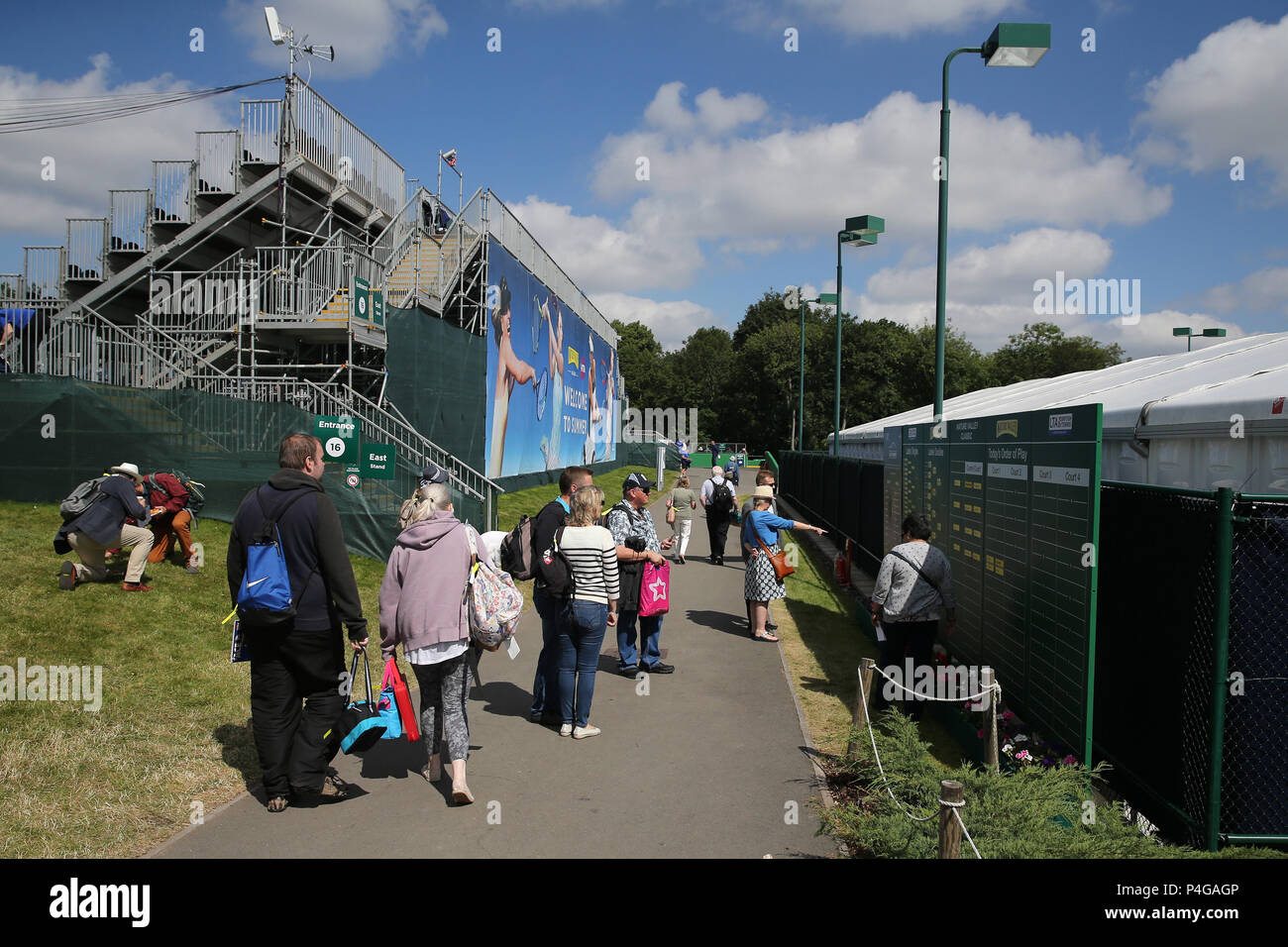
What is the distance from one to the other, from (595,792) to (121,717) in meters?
3.54

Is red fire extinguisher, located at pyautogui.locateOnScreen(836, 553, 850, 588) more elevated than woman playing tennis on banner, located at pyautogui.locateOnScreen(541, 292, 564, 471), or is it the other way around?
woman playing tennis on banner, located at pyautogui.locateOnScreen(541, 292, 564, 471)

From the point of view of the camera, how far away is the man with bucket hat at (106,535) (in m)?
8.86

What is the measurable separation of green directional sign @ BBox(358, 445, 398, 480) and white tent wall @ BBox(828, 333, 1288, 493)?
916cm

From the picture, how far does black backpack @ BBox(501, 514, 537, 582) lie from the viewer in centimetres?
663

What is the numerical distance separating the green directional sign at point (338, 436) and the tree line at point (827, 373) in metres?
58.9

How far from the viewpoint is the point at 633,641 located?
8797 mm

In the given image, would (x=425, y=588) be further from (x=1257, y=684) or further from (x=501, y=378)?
(x=501, y=378)

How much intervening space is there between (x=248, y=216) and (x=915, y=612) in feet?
58.8

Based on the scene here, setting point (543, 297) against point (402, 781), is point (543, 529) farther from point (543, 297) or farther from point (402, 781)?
point (543, 297)

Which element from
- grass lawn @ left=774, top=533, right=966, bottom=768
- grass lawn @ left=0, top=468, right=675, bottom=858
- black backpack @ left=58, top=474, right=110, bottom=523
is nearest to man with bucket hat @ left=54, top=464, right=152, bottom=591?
black backpack @ left=58, top=474, right=110, bottom=523

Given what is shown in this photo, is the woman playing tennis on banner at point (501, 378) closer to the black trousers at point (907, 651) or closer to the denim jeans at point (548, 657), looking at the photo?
the denim jeans at point (548, 657)

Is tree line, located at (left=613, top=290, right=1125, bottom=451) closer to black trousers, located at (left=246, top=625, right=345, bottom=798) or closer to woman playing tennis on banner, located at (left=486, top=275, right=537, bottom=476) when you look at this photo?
woman playing tennis on banner, located at (left=486, top=275, right=537, bottom=476)
